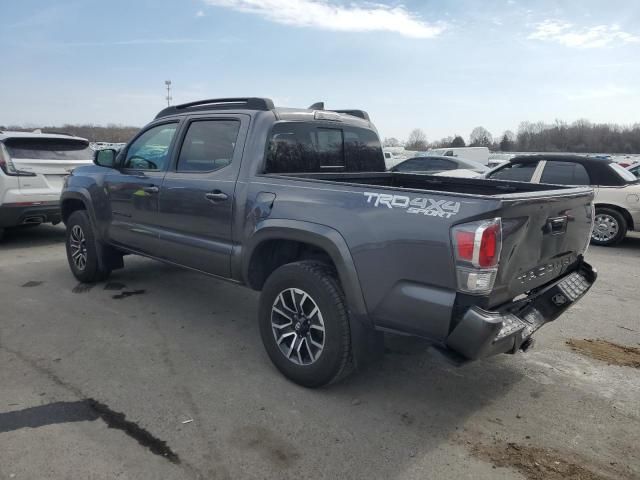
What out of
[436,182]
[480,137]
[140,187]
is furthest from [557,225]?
[480,137]

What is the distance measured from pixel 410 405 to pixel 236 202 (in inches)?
75.7

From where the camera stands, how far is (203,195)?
13.4 ft

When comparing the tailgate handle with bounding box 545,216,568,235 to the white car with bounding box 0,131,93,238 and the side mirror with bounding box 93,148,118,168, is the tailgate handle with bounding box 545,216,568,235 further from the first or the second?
the white car with bounding box 0,131,93,238

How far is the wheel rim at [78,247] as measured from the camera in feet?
18.8

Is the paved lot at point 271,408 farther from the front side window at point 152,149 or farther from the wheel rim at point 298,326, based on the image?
the front side window at point 152,149

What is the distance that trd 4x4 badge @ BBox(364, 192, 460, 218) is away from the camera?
2617 mm

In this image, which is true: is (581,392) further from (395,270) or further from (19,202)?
(19,202)

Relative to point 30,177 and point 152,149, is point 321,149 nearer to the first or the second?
point 152,149

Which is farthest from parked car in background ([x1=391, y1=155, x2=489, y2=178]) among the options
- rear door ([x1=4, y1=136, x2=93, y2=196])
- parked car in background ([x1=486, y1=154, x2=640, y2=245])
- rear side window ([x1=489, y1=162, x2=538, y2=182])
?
rear door ([x1=4, y1=136, x2=93, y2=196])

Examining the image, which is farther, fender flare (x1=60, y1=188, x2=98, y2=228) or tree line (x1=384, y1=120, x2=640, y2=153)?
tree line (x1=384, y1=120, x2=640, y2=153)

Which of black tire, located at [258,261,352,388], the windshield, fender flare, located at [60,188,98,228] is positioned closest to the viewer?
black tire, located at [258,261,352,388]

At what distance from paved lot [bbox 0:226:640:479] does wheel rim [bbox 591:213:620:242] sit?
172 inches

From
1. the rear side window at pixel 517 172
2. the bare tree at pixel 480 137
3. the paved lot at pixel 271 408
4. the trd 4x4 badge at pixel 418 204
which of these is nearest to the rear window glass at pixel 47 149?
the paved lot at pixel 271 408

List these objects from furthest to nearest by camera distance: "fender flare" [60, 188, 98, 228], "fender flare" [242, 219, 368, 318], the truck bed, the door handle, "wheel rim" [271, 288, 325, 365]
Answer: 1. "fender flare" [60, 188, 98, 228]
2. the truck bed
3. the door handle
4. "wheel rim" [271, 288, 325, 365]
5. "fender flare" [242, 219, 368, 318]
